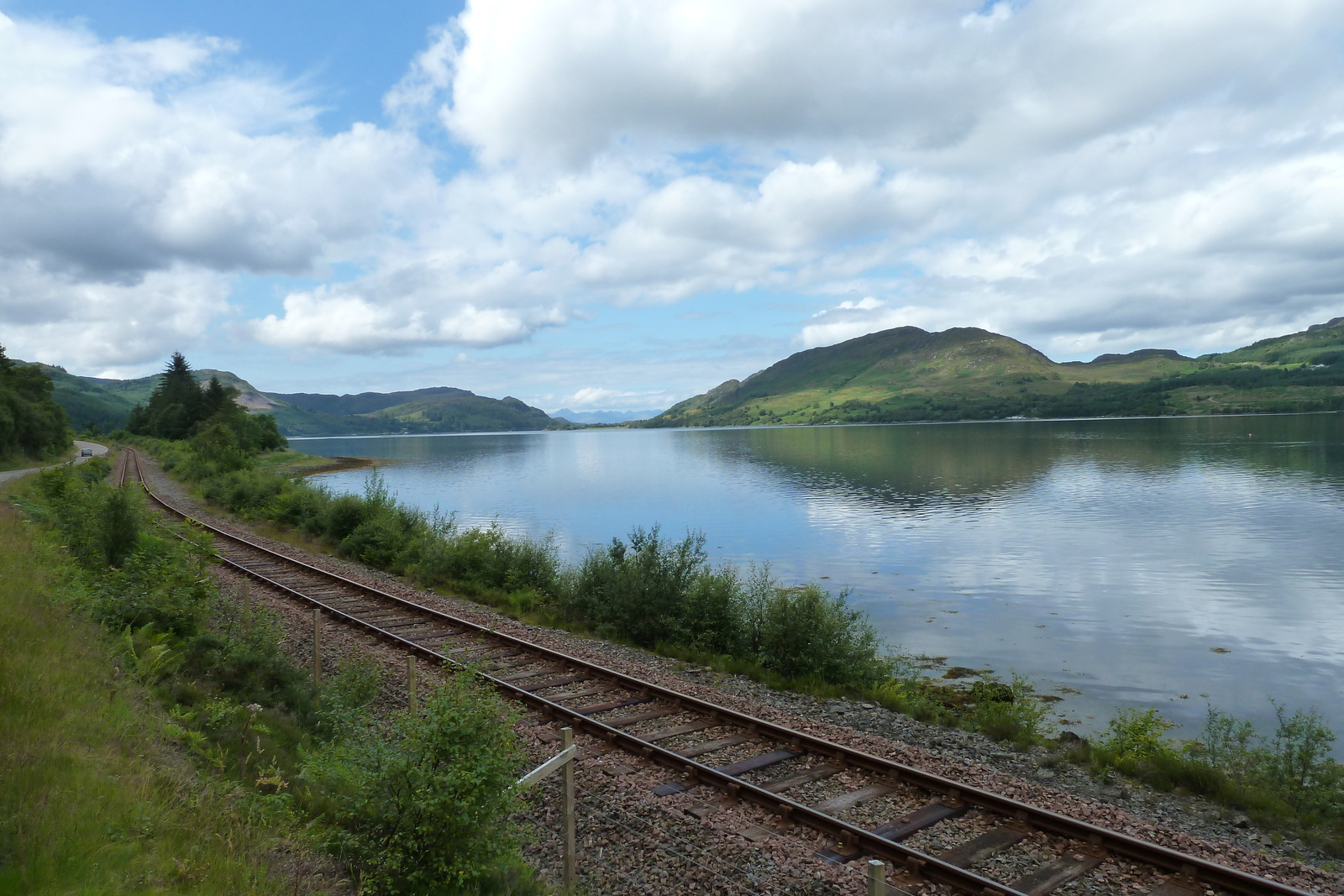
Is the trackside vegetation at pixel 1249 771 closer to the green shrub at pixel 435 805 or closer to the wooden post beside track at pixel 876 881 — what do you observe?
the wooden post beside track at pixel 876 881

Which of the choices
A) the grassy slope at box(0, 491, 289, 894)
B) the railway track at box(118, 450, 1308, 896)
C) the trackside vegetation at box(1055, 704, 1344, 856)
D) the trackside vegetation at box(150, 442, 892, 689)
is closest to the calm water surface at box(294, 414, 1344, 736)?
the trackside vegetation at box(1055, 704, 1344, 856)

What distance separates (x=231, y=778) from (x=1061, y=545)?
35550mm

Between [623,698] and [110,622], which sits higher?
[110,622]

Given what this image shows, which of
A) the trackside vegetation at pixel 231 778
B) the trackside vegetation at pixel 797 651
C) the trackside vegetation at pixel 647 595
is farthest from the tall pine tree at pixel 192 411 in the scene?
the trackside vegetation at pixel 231 778

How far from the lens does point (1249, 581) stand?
26516mm

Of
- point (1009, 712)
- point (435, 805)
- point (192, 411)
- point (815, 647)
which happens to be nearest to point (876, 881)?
point (435, 805)

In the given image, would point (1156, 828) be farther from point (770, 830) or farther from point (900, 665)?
point (900, 665)

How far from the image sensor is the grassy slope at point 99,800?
472 cm

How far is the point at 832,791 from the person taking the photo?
8.84 meters

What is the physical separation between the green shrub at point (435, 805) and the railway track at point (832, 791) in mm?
919

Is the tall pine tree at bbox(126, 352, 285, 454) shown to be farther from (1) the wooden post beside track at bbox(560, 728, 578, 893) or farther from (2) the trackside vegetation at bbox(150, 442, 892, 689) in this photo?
(1) the wooden post beside track at bbox(560, 728, 578, 893)

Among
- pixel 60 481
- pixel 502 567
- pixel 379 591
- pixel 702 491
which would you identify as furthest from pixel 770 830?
pixel 702 491

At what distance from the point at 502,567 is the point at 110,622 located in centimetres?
1268

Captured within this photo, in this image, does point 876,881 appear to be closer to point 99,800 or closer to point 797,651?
point 99,800
